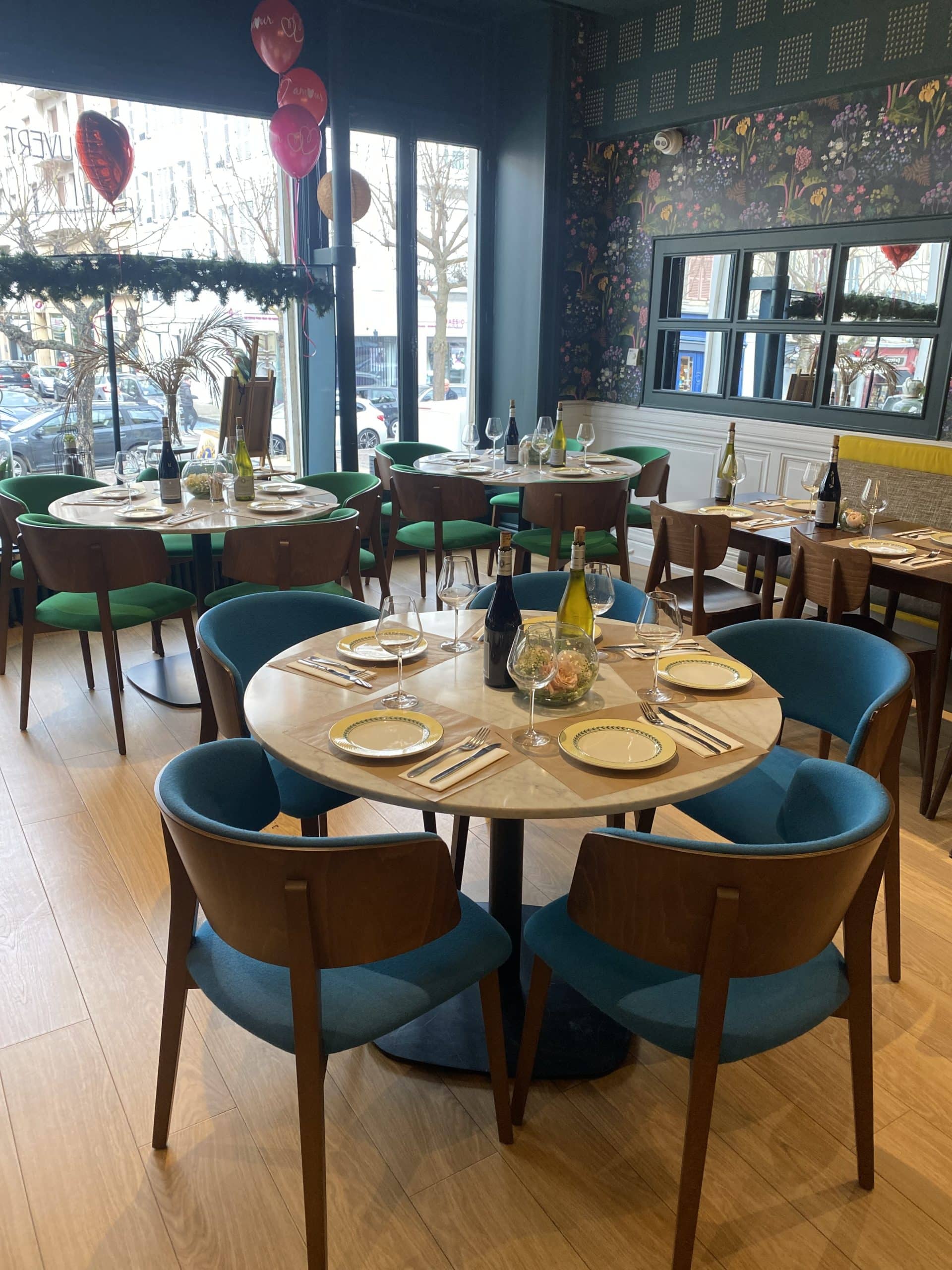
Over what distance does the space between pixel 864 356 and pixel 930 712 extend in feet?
8.75

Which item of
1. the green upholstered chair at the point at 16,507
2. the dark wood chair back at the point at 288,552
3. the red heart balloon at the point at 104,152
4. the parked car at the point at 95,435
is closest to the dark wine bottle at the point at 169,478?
the green upholstered chair at the point at 16,507

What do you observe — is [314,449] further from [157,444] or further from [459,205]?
[459,205]

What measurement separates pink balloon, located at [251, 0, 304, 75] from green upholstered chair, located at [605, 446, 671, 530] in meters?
2.63

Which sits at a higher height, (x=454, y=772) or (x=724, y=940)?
(x=454, y=772)

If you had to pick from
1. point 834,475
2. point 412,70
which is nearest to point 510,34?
point 412,70

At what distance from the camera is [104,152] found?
13.6 ft

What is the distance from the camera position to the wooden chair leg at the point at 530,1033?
1.66 metres

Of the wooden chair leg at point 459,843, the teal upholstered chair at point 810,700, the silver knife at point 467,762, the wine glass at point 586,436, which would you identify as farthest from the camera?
the wine glass at point 586,436

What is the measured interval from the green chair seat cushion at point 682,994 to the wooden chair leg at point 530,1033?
72 millimetres

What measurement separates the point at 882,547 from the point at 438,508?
1.98m

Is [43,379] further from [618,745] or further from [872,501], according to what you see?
[618,745]

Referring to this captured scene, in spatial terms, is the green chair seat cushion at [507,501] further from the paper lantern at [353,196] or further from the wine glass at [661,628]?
the wine glass at [661,628]

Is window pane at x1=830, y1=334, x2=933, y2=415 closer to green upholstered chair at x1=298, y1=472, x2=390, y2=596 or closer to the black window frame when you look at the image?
the black window frame

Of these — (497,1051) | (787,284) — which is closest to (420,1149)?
(497,1051)
